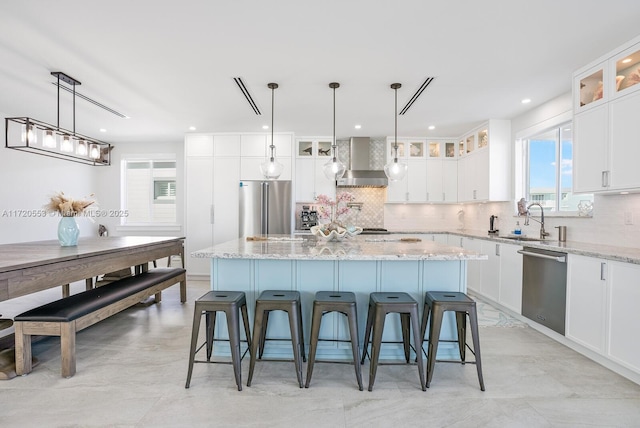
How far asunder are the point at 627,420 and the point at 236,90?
410 centimetres

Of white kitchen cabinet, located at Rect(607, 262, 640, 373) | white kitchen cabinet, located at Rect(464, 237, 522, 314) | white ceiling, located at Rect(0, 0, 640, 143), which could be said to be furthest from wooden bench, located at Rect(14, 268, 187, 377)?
white kitchen cabinet, located at Rect(464, 237, 522, 314)

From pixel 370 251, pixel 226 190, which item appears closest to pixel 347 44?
pixel 370 251

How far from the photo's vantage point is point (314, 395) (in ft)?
6.86

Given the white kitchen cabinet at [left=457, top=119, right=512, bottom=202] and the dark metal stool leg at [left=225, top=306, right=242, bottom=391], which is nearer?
the dark metal stool leg at [left=225, top=306, right=242, bottom=391]

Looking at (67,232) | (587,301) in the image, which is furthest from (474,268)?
(67,232)

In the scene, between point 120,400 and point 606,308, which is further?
point 606,308

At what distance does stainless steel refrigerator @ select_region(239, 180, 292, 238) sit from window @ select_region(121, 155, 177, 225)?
1927mm

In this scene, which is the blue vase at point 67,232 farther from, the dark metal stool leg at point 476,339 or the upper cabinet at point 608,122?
the upper cabinet at point 608,122

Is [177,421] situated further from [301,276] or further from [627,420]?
[627,420]

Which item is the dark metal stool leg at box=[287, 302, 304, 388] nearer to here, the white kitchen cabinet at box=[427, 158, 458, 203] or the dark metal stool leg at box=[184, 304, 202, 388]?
the dark metal stool leg at box=[184, 304, 202, 388]

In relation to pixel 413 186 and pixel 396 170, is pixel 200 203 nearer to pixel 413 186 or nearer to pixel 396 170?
pixel 396 170

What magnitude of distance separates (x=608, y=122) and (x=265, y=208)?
14.1ft

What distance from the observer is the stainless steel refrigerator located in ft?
17.5

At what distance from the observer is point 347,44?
2594 millimetres
